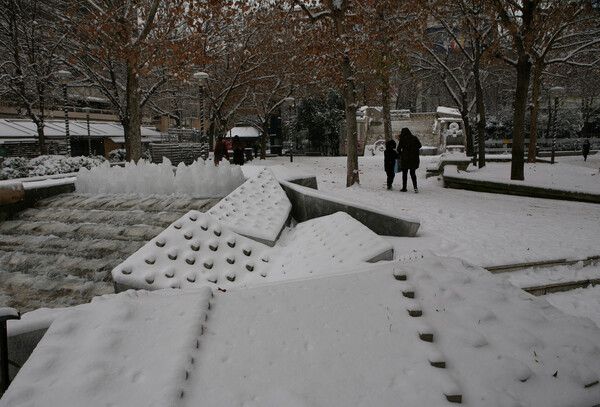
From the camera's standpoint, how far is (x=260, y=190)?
332 inches

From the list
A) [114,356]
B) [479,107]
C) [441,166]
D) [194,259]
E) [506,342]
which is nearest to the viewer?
[114,356]

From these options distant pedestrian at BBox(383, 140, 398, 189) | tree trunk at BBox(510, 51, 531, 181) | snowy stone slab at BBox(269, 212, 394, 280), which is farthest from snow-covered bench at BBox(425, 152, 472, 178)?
snowy stone slab at BBox(269, 212, 394, 280)

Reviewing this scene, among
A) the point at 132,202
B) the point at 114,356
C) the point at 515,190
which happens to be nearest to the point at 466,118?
the point at 515,190

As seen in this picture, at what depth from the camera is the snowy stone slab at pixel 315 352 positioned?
2.42m

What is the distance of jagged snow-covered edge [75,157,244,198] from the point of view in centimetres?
841

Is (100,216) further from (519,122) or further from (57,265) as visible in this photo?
(519,122)

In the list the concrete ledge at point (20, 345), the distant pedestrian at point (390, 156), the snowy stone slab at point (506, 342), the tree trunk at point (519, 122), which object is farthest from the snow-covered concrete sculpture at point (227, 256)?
the tree trunk at point (519, 122)

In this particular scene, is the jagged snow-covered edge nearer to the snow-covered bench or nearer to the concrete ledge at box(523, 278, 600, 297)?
the concrete ledge at box(523, 278, 600, 297)

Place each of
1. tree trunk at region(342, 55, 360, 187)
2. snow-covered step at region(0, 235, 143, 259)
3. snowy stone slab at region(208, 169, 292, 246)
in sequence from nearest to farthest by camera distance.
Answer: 1. snow-covered step at region(0, 235, 143, 259)
2. snowy stone slab at region(208, 169, 292, 246)
3. tree trunk at region(342, 55, 360, 187)

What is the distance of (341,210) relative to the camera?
24.9 feet

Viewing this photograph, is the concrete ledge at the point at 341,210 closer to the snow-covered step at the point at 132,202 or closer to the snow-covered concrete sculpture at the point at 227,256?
the snow-covered concrete sculpture at the point at 227,256

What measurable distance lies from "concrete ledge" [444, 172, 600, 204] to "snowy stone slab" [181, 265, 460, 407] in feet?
30.4

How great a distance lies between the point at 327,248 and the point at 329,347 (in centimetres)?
321

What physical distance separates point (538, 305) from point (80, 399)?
12.1 ft
